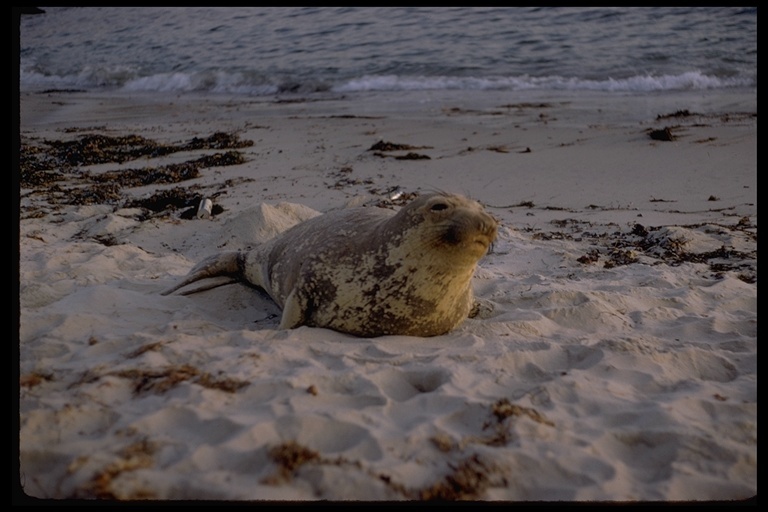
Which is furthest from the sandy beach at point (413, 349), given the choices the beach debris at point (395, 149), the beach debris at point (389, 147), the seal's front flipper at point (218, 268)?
the beach debris at point (389, 147)

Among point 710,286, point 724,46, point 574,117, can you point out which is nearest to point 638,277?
point 710,286

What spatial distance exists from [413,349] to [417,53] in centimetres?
1569

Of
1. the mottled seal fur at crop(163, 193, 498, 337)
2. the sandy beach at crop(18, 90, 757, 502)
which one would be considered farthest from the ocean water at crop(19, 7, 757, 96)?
the mottled seal fur at crop(163, 193, 498, 337)

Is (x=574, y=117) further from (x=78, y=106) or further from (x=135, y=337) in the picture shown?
(x=78, y=106)

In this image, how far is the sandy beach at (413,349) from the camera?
6.21 feet

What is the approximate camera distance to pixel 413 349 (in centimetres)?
296

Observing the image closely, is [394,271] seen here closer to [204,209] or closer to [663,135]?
[204,209]

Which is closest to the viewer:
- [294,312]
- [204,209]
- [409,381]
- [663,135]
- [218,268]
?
[409,381]

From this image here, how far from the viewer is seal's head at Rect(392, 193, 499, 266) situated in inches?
109

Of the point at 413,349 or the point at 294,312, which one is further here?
the point at 294,312

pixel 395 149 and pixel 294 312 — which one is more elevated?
pixel 395 149

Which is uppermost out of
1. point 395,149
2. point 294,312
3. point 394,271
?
point 395,149

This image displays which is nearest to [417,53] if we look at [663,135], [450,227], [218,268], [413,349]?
[663,135]

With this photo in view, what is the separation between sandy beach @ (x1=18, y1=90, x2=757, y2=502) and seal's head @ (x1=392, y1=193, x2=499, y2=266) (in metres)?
0.50
